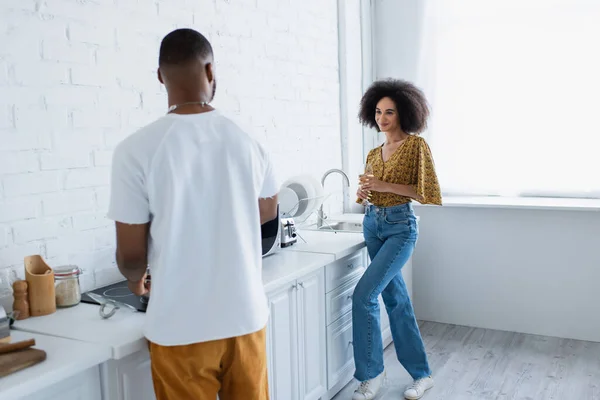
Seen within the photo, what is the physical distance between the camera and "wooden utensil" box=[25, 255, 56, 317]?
177 centimetres

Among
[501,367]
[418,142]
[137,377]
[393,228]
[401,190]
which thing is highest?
[418,142]

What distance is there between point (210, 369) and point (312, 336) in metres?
1.10

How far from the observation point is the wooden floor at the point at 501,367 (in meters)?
2.80

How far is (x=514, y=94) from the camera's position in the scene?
3.60 meters

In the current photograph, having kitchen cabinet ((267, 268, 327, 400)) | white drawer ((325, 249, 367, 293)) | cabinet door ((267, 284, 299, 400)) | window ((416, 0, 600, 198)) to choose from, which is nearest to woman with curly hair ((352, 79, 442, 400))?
white drawer ((325, 249, 367, 293))

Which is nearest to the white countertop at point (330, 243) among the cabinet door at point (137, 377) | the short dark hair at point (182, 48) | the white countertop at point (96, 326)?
the white countertop at point (96, 326)

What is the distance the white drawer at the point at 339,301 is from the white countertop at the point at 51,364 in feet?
4.33

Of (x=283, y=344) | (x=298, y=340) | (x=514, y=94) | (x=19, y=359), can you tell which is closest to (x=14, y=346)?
(x=19, y=359)

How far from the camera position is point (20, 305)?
5.74 ft

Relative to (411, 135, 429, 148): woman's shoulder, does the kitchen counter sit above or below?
below

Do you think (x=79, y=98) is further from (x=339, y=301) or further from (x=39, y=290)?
(x=339, y=301)

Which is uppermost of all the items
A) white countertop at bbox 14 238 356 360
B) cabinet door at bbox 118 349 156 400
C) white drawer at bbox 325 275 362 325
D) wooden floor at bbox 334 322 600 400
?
white countertop at bbox 14 238 356 360

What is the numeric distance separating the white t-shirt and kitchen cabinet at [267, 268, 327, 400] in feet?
2.66

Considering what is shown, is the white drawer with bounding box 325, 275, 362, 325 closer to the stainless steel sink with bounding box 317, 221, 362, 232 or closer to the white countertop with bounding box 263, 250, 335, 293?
the white countertop with bounding box 263, 250, 335, 293
